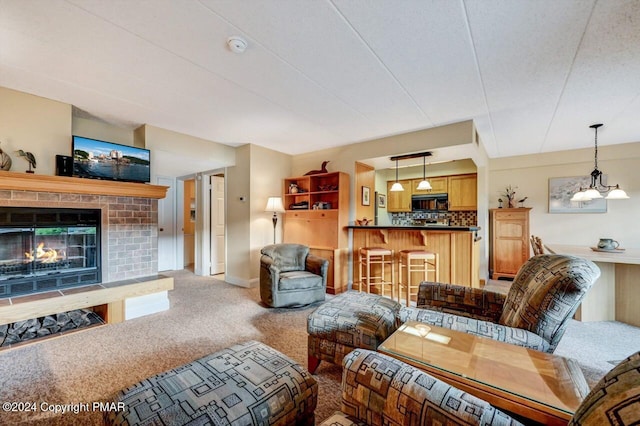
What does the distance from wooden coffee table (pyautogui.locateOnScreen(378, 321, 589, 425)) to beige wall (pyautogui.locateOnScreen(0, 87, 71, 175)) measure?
396 centimetres

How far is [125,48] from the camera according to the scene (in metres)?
1.99

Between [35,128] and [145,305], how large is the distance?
230cm

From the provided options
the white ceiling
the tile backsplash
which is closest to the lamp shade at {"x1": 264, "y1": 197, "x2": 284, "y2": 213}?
the white ceiling

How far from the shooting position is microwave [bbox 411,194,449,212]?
20.2ft

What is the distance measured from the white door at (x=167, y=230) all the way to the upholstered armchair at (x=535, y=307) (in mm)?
5570

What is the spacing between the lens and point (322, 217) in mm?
4500

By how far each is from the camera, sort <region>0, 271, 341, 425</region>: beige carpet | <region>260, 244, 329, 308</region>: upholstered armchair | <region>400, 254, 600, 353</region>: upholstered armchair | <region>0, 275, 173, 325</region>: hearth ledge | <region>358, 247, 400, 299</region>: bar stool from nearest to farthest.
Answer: <region>400, 254, 600, 353</region>: upholstered armchair < <region>0, 271, 341, 425</region>: beige carpet < <region>0, 275, 173, 325</region>: hearth ledge < <region>260, 244, 329, 308</region>: upholstered armchair < <region>358, 247, 400, 299</region>: bar stool

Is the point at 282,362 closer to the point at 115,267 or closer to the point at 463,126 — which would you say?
the point at 115,267

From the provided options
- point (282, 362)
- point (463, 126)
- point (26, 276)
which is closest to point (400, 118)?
point (463, 126)

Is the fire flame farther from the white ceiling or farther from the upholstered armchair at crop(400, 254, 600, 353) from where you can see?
the upholstered armchair at crop(400, 254, 600, 353)

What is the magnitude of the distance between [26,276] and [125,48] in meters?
2.64

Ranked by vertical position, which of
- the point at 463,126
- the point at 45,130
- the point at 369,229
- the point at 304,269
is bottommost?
the point at 304,269

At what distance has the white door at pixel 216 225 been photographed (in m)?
5.43

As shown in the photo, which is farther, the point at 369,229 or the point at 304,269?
the point at 369,229
